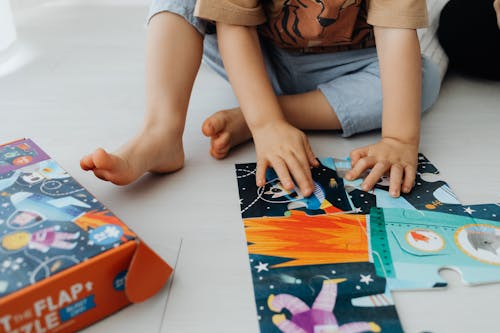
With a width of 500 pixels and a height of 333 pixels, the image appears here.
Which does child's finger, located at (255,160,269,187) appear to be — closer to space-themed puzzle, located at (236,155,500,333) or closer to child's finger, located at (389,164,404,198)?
space-themed puzzle, located at (236,155,500,333)

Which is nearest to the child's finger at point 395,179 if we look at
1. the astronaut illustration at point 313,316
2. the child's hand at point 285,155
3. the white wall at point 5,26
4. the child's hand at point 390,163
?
the child's hand at point 390,163

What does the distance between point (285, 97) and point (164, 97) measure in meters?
0.22

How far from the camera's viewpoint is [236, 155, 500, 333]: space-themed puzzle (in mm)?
531

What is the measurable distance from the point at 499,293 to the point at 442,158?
308 mm

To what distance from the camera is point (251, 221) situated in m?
0.67

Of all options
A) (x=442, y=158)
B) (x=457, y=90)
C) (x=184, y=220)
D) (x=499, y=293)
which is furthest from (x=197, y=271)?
(x=457, y=90)

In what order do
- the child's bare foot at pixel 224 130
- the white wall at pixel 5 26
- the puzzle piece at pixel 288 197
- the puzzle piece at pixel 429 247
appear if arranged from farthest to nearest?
the white wall at pixel 5 26 → the child's bare foot at pixel 224 130 → the puzzle piece at pixel 288 197 → the puzzle piece at pixel 429 247

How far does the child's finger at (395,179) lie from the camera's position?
0.72 metres

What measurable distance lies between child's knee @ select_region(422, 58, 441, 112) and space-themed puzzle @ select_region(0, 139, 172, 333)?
1.97ft

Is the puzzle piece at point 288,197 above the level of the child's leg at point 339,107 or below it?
below

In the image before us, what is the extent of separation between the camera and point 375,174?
735 millimetres

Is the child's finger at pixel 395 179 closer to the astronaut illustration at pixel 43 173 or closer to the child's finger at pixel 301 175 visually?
the child's finger at pixel 301 175

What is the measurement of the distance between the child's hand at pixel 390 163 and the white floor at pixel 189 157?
7 cm

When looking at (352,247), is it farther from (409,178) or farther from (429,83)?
(429,83)
